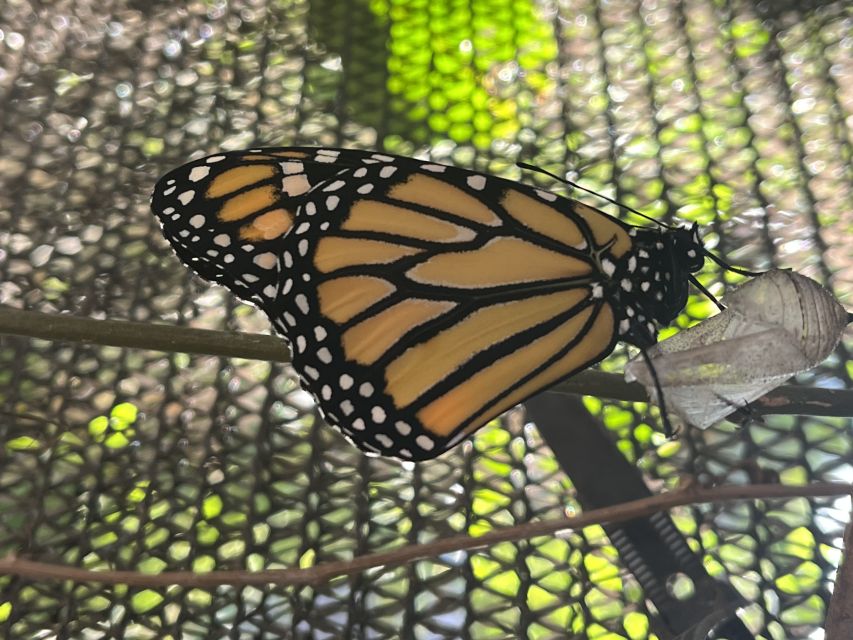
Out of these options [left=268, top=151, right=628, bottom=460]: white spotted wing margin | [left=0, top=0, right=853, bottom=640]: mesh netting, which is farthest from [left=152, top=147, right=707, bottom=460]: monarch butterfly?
[left=0, top=0, right=853, bottom=640]: mesh netting

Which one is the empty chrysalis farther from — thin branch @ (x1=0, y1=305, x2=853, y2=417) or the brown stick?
the brown stick

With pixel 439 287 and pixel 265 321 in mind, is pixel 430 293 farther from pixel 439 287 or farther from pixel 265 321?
pixel 265 321

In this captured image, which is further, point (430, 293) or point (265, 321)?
point (265, 321)

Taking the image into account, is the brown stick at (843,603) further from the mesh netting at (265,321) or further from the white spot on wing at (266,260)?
the white spot on wing at (266,260)

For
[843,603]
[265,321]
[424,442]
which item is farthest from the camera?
[265,321]

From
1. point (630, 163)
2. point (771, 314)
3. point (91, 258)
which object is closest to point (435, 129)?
point (630, 163)

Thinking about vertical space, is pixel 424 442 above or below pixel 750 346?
below

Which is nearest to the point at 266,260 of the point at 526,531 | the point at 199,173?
the point at 199,173
